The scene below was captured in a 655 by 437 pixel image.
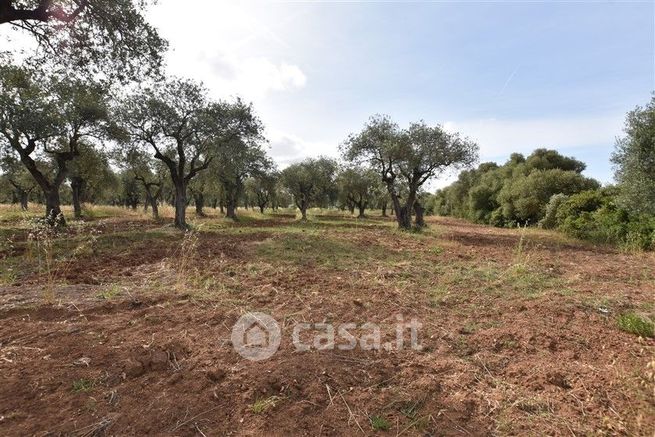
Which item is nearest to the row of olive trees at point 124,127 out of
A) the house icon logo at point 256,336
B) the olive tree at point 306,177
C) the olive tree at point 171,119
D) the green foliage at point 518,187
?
the olive tree at point 171,119

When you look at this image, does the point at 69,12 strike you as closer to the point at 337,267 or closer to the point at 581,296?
the point at 337,267

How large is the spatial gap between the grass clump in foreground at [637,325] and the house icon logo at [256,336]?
4594 mm

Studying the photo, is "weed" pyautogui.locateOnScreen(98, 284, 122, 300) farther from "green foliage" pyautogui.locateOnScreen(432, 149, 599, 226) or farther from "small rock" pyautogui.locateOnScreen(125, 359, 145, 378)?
"green foliage" pyautogui.locateOnScreen(432, 149, 599, 226)

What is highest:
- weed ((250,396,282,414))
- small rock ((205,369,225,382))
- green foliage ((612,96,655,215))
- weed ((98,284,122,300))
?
green foliage ((612,96,655,215))

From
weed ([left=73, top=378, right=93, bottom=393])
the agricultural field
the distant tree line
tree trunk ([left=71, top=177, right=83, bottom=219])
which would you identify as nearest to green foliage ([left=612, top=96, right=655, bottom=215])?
the distant tree line

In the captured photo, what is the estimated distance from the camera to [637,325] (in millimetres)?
4281

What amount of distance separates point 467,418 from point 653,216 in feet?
51.5

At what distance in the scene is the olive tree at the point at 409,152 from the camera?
68.2 feet

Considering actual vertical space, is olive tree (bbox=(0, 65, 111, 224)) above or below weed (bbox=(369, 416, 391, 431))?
above

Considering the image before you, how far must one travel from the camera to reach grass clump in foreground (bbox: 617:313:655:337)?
4.18 m

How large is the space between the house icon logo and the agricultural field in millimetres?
109

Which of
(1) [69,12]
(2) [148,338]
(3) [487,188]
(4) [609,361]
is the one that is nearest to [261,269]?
(2) [148,338]

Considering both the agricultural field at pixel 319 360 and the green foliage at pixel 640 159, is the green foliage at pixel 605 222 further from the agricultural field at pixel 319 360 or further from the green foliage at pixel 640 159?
the agricultural field at pixel 319 360

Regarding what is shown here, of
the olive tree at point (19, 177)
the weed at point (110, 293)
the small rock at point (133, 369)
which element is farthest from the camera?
the olive tree at point (19, 177)
